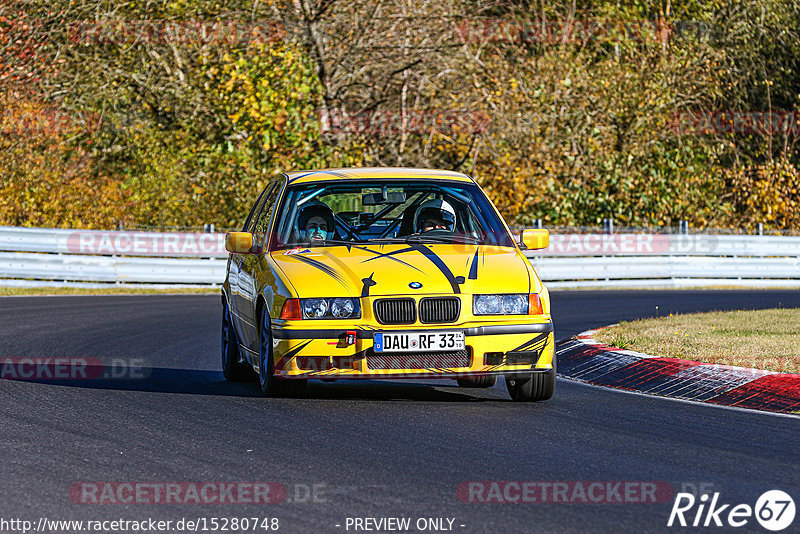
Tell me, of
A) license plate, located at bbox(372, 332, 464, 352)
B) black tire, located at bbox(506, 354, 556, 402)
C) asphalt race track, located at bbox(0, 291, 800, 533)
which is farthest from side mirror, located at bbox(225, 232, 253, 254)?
black tire, located at bbox(506, 354, 556, 402)

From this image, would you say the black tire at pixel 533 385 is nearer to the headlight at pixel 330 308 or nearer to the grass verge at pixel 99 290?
the headlight at pixel 330 308

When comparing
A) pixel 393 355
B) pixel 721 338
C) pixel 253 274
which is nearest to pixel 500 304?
pixel 393 355

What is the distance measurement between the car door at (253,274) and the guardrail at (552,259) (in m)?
14.0

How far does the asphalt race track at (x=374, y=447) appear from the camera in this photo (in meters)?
5.73

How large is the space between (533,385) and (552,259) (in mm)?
17878

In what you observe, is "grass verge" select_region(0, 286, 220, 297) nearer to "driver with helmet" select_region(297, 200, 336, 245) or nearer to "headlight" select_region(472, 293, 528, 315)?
"driver with helmet" select_region(297, 200, 336, 245)

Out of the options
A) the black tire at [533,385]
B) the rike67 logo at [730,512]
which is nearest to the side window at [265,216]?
the black tire at [533,385]

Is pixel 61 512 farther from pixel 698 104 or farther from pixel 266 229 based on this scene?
pixel 698 104

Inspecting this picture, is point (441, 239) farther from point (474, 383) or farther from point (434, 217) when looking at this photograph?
point (474, 383)

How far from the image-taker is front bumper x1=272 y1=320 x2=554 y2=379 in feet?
28.7

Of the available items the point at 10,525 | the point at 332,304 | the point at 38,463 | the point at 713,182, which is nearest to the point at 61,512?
the point at 10,525

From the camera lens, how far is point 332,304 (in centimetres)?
886

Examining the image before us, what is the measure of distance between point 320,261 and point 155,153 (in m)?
25.2

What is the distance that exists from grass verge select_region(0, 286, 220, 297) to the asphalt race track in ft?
43.2
